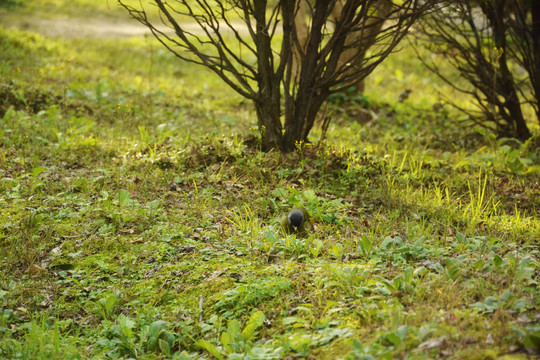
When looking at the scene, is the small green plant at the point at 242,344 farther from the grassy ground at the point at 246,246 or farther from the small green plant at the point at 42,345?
the small green plant at the point at 42,345

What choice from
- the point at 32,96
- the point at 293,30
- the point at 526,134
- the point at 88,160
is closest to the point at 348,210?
the point at 293,30

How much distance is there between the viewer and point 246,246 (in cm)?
376

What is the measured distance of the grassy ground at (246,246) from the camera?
8.80 feet

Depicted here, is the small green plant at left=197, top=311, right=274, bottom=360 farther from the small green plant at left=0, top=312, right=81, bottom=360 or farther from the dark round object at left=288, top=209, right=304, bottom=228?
the dark round object at left=288, top=209, right=304, bottom=228

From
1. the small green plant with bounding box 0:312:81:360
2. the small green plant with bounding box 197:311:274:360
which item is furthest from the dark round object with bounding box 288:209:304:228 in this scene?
the small green plant with bounding box 0:312:81:360

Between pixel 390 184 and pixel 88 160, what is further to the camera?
pixel 88 160

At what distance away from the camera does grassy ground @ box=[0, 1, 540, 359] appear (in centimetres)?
268

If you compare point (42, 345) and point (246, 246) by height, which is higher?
point (246, 246)

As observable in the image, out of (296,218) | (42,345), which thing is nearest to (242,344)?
(42,345)

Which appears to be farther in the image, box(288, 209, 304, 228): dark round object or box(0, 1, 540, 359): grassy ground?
box(288, 209, 304, 228): dark round object

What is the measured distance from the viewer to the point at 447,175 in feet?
18.4

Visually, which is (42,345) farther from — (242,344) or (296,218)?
(296,218)

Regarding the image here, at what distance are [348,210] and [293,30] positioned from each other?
197 centimetres

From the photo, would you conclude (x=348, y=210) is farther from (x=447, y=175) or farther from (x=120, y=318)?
(x=120, y=318)
